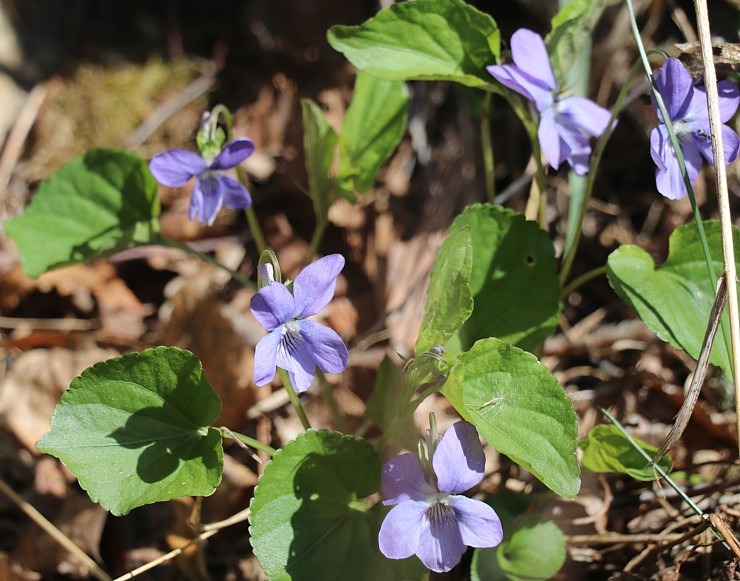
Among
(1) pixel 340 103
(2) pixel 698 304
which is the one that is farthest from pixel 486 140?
(1) pixel 340 103

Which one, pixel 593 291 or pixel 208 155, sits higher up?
pixel 208 155

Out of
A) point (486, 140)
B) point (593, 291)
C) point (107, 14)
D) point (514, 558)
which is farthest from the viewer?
point (107, 14)

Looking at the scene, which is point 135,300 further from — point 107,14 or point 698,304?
point 698,304

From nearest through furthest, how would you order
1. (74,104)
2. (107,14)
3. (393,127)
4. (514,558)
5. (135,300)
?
(514,558) < (393,127) < (135,300) < (74,104) < (107,14)

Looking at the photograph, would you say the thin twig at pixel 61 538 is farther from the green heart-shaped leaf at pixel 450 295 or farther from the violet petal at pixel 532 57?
the violet petal at pixel 532 57

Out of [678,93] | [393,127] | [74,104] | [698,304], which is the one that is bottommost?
[74,104]

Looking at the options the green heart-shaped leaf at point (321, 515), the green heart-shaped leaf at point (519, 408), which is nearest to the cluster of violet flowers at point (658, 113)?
the green heart-shaped leaf at point (519, 408)

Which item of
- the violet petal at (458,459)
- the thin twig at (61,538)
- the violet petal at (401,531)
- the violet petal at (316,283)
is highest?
the violet petal at (316,283)
